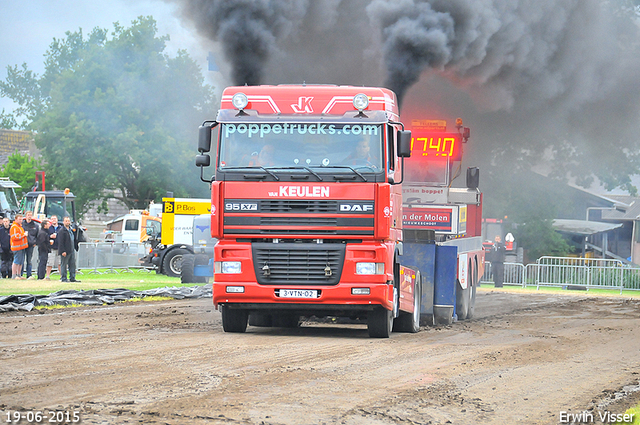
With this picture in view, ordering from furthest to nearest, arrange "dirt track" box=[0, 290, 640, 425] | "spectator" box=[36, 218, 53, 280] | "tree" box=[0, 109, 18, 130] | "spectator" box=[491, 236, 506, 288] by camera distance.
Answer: "tree" box=[0, 109, 18, 130] → "spectator" box=[491, 236, 506, 288] → "spectator" box=[36, 218, 53, 280] → "dirt track" box=[0, 290, 640, 425]

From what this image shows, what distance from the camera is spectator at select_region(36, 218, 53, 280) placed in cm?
2336

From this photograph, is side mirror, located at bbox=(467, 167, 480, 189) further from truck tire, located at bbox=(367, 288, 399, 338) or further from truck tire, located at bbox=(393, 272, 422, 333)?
truck tire, located at bbox=(367, 288, 399, 338)

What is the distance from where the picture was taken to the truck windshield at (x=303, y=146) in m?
11.1

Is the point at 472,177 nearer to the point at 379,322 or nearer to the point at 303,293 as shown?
the point at 379,322

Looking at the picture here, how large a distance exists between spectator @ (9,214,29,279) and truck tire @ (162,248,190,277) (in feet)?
19.1

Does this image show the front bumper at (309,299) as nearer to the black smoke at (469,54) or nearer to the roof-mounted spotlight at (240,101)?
the roof-mounted spotlight at (240,101)

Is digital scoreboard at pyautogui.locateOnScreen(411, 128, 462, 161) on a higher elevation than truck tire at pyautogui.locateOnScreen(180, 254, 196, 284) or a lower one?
higher

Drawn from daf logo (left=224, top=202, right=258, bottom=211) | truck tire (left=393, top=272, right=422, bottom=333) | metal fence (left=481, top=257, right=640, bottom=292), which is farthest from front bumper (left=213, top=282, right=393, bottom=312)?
metal fence (left=481, top=257, right=640, bottom=292)

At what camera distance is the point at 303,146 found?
443 inches

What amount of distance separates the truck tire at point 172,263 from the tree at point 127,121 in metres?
18.5

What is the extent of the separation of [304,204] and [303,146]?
807 mm

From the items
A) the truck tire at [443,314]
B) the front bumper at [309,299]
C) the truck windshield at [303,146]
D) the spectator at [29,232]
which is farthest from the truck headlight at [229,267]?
the spectator at [29,232]

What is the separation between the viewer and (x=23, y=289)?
1955 cm

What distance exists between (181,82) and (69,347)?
3984cm
